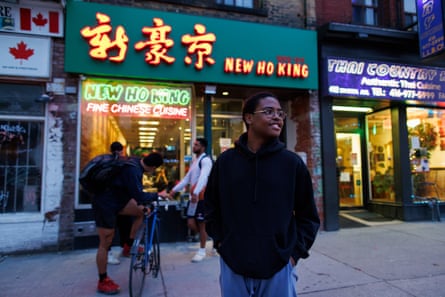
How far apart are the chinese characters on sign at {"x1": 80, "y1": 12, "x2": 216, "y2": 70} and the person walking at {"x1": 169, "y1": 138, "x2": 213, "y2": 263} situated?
2.07m

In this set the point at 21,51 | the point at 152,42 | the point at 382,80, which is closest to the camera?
the point at 21,51

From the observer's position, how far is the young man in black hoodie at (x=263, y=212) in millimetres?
1869

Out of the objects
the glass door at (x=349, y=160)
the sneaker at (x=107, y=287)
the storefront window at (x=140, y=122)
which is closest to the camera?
the sneaker at (x=107, y=287)

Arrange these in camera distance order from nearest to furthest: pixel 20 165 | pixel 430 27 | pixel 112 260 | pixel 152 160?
pixel 152 160 < pixel 112 260 < pixel 20 165 < pixel 430 27

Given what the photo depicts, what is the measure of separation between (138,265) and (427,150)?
8.44 metres

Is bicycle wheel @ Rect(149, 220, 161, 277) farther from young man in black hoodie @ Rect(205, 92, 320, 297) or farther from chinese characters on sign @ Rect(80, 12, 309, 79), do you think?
chinese characters on sign @ Rect(80, 12, 309, 79)

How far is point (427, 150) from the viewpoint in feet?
28.6

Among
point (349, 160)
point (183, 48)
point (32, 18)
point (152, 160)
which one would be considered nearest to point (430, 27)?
point (349, 160)

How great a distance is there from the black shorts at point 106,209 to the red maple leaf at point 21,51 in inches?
140

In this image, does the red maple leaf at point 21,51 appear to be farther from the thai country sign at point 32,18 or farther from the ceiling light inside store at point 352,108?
the ceiling light inside store at point 352,108

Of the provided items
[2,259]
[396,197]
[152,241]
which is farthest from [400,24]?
[2,259]

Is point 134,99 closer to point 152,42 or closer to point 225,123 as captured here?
point 152,42

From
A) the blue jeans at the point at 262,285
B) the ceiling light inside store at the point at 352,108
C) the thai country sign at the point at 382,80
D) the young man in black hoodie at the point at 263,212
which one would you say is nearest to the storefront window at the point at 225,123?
the thai country sign at the point at 382,80

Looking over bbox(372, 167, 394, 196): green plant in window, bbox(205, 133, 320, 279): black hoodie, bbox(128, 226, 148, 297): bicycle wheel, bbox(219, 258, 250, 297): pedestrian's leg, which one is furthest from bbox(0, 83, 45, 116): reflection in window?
bbox(372, 167, 394, 196): green plant in window
